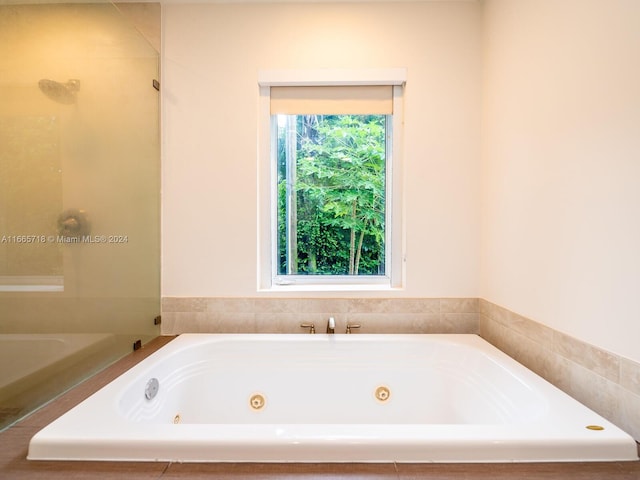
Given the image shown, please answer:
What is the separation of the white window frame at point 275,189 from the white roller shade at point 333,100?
0.03 m

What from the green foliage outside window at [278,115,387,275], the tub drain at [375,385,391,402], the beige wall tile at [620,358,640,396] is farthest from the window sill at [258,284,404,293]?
the beige wall tile at [620,358,640,396]

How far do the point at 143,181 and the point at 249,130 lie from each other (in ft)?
2.04

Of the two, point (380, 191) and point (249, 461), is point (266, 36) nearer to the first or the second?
point (380, 191)

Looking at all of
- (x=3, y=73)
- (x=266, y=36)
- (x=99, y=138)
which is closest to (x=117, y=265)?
(x=99, y=138)

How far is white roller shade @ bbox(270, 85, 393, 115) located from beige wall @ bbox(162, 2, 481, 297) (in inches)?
4.8

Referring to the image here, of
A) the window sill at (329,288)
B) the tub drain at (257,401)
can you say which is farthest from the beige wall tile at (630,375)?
the tub drain at (257,401)

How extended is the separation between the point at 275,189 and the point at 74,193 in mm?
994

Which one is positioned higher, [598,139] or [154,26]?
[154,26]

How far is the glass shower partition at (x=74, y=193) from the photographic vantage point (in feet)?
3.43

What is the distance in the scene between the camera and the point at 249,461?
0.84 metres

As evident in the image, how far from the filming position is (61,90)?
4.01ft

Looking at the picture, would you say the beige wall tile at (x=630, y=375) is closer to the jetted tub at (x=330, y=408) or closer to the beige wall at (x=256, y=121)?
the jetted tub at (x=330, y=408)

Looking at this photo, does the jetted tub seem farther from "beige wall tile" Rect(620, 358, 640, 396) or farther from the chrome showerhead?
the chrome showerhead

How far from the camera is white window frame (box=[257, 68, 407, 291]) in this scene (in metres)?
1.79
